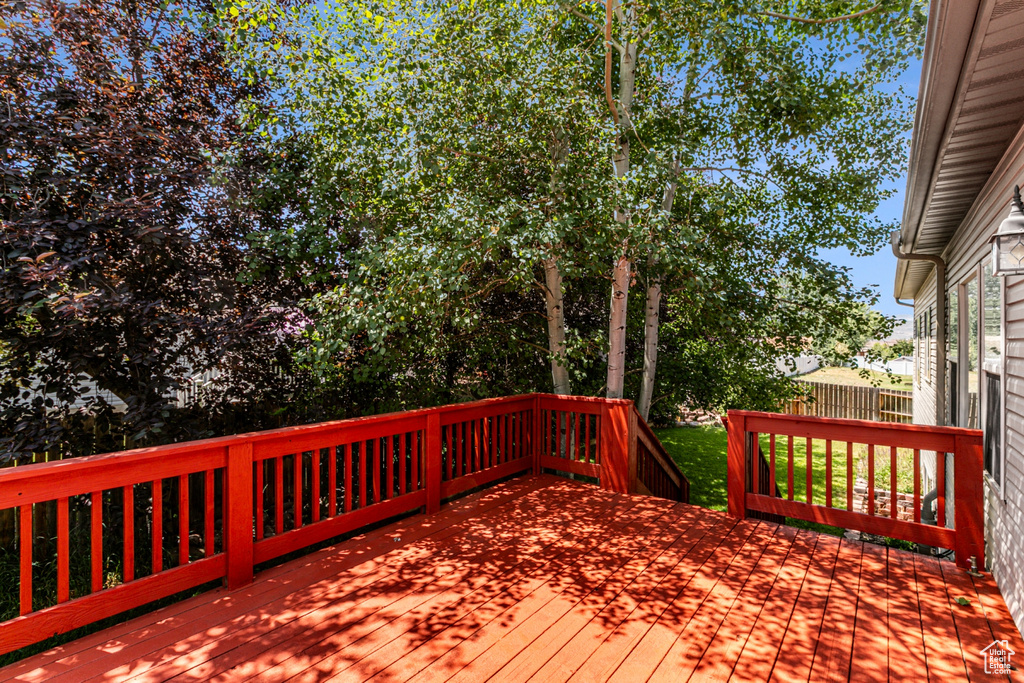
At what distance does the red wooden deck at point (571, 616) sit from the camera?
207 cm

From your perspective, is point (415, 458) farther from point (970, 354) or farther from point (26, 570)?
point (970, 354)

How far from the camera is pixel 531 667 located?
2.08 metres

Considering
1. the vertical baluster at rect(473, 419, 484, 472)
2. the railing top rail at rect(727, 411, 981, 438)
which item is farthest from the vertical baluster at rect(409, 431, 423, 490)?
the railing top rail at rect(727, 411, 981, 438)

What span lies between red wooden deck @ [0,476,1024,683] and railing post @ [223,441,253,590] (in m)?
0.09

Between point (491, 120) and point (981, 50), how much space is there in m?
3.63

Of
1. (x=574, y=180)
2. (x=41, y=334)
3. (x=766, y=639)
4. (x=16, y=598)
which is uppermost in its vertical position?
(x=574, y=180)

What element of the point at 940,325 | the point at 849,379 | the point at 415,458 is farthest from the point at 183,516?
the point at 849,379

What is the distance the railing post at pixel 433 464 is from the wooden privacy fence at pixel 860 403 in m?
10.5

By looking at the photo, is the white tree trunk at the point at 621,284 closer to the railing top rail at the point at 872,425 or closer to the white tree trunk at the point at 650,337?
the white tree trunk at the point at 650,337

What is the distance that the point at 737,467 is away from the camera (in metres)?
3.88

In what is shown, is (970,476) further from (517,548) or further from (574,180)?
(574,180)

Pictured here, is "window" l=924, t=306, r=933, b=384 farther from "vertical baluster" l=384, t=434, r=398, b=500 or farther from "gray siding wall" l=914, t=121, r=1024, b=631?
"vertical baluster" l=384, t=434, r=398, b=500

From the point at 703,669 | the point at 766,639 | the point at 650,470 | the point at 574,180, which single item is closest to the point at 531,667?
the point at 703,669

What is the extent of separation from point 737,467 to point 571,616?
2010mm
